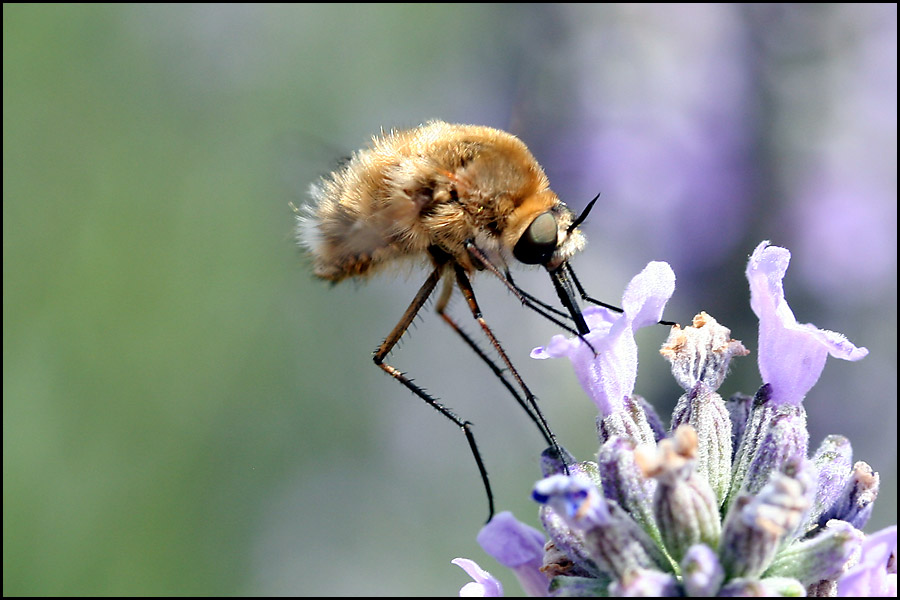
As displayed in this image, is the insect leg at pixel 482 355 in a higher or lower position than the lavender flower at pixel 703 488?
higher

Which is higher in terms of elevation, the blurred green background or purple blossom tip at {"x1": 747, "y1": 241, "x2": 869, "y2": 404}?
the blurred green background

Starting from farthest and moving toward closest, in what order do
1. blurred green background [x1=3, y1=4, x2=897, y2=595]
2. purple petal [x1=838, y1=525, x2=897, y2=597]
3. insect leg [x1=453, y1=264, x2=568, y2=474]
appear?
blurred green background [x1=3, y1=4, x2=897, y2=595]
insect leg [x1=453, y1=264, x2=568, y2=474]
purple petal [x1=838, y1=525, x2=897, y2=597]

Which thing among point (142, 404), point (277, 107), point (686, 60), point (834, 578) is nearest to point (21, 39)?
point (277, 107)

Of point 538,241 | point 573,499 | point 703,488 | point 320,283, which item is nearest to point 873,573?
point 703,488

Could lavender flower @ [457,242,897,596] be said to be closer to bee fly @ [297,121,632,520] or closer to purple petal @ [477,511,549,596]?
purple petal @ [477,511,549,596]

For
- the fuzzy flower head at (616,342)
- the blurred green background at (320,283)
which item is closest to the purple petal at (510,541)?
the fuzzy flower head at (616,342)

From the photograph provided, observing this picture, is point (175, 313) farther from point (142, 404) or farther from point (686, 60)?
point (686, 60)

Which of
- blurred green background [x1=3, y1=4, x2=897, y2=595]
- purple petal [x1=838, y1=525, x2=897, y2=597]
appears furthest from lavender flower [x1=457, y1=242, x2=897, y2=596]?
blurred green background [x1=3, y1=4, x2=897, y2=595]

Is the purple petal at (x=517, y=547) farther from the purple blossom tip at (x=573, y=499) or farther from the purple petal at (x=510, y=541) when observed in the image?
the purple blossom tip at (x=573, y=499)
